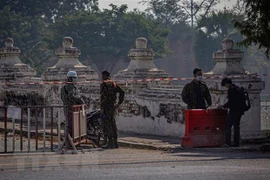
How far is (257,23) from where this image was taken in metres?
17.6

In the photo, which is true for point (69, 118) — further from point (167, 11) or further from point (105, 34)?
point (167, 11)

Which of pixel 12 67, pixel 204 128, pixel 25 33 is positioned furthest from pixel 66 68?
pixel 25 33

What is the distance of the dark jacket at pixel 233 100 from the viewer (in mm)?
16250

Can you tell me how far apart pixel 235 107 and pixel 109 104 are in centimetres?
268

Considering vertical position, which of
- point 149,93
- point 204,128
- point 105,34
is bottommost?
point 204,128

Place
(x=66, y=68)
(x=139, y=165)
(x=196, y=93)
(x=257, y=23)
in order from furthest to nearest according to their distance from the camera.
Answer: (x=66, y=68) → (x=257, y=23) → (x=196, y=93) → (x=139, y=165)

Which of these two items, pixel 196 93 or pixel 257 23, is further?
pixel 257 23

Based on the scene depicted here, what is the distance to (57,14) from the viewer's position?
263 ft

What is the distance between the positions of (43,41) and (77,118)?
55.0m

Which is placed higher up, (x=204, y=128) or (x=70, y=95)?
(x=70, y=95)

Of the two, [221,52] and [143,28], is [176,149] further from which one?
[143,28]

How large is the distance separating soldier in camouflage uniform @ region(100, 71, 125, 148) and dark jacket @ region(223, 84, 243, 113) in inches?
88.7

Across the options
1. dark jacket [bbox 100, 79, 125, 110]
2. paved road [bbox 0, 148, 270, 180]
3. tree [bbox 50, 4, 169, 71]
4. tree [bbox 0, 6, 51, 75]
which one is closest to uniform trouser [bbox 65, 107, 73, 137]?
paved road [bbox 0, 148, 270, 180]

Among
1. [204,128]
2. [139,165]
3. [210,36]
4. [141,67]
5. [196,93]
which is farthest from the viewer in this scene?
[210,36]
